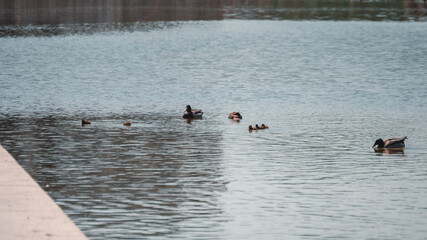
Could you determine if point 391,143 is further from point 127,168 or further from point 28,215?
point 28,215

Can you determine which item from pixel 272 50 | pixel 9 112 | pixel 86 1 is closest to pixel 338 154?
pixel 9 112

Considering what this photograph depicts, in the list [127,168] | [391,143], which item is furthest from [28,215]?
[391,143]

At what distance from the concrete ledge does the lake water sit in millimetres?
829

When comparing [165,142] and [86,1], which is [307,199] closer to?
[165,142]

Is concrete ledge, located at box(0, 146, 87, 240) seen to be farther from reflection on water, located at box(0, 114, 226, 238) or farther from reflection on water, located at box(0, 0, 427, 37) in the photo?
reflection on water, located at box(0, 0, 427, 37)

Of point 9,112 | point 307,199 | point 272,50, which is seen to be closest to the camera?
point 307,199

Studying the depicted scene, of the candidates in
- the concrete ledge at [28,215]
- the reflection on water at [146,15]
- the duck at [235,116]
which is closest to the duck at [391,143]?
the duck at [235,116]

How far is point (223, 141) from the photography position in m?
29.0

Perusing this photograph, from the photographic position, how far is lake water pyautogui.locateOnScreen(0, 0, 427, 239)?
61.8ft

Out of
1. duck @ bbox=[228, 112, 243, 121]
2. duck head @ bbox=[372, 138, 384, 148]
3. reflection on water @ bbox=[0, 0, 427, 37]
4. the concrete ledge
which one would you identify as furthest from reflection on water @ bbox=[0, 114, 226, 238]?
reflection on water @ bbox=[0, 0, 427, 37]

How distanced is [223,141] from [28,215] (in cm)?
1320

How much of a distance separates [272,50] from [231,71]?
17.5 meters

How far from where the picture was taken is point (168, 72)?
54.5 metres

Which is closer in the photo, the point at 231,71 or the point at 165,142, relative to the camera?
the point at 165,142
